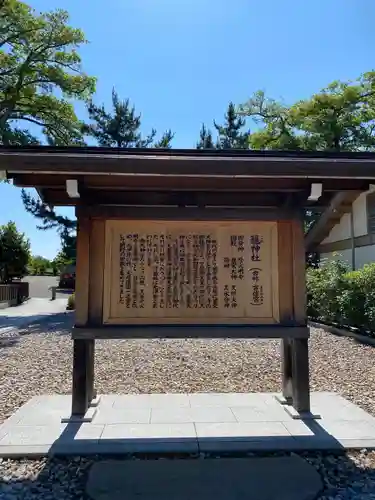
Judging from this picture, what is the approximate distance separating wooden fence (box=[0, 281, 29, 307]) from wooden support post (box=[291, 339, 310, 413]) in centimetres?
1973

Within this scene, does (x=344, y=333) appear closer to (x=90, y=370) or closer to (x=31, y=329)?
(x=90, y=370)

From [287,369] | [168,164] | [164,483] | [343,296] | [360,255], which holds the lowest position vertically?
[164,483]

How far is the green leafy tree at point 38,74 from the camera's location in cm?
1750

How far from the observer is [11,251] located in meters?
25.3

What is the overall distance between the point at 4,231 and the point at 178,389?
885 inches

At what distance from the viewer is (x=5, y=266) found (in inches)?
1005

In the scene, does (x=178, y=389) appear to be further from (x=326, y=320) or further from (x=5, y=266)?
(x=5, y=266)

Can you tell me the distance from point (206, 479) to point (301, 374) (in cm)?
184

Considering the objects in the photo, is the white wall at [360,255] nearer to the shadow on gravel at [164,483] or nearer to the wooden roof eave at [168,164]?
the wooden roof eave at [168,164]

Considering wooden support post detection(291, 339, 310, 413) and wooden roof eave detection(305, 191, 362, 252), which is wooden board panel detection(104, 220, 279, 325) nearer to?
wooden support post detection(291, 339, 310, 413)

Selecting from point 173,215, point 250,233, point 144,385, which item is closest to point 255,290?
point 250,233

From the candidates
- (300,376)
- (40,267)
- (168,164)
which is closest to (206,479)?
(300,376)

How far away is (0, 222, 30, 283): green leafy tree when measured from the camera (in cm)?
2522

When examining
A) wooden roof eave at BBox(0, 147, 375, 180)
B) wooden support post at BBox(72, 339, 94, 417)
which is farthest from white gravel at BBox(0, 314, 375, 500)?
wooden roof eave at BBox(0, 147, 375, 180)
